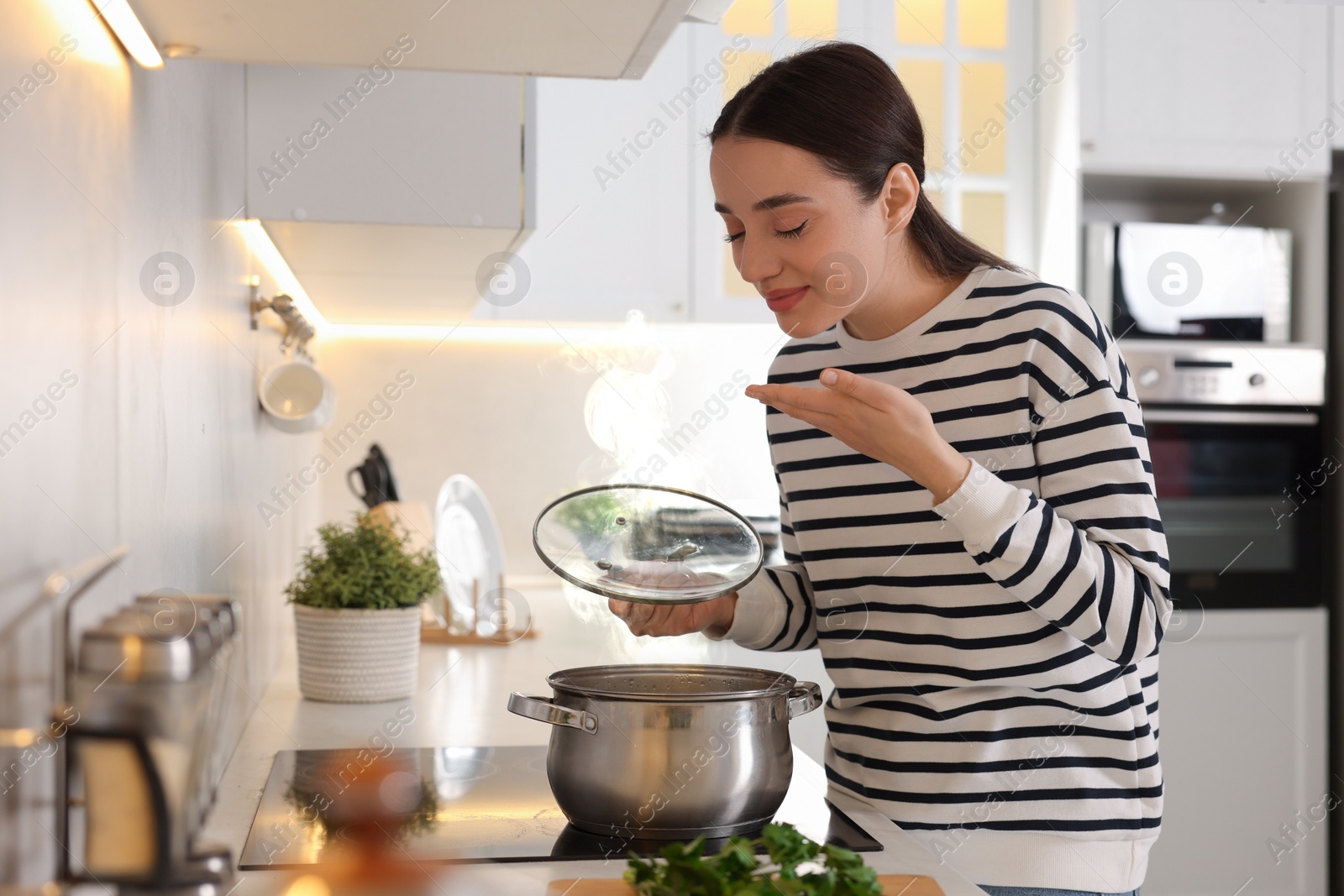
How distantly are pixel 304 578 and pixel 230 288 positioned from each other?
1.41ft

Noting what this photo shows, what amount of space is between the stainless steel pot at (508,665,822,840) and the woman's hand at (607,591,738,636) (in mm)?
200

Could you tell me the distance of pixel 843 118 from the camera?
996 millimetres

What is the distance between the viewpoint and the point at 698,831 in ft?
2.63

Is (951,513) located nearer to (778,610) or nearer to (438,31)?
(778,610)

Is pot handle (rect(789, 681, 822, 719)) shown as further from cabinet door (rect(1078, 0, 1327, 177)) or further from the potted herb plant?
cabinet door (rect(1078, 0, 1327, 177))

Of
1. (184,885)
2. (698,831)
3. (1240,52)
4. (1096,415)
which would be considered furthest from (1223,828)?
(184,885)

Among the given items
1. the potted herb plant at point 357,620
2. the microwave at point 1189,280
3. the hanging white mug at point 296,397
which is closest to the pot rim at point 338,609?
the potted herb plant at point 357,620

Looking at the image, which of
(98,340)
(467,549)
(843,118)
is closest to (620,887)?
(98,340)

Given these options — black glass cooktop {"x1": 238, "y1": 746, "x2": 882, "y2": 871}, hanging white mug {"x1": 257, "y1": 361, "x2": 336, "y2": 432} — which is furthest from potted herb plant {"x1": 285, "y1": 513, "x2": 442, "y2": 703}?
black glass cooktop {"x1": 238, "y1": 746, "x2": 882, "y2": 871}

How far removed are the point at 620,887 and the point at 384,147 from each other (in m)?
1.02

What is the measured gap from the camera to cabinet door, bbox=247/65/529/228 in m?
1.40

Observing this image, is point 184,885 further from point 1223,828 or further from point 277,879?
point 1223,828

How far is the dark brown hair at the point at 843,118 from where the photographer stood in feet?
3.26

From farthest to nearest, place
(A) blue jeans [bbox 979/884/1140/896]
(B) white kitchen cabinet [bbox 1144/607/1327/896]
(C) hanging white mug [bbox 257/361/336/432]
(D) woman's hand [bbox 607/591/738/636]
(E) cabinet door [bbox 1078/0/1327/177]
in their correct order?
(E) cabinet door [bbox 1078/0/1327/177], (B) white kitchen cabinet [bbox 1144/607/1327/896], (C) hanging white mug [bbox 257/361/336/432], (D) woman's hand [bbox 607/591/738/636], (A) blue jeans [bbox 979/884/1140/896]
